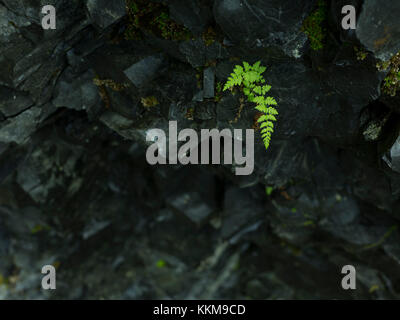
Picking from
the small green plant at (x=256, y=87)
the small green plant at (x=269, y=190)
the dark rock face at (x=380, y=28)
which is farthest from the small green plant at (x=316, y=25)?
the small green plant at (x=269, y=190)

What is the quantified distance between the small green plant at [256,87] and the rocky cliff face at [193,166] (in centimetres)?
21

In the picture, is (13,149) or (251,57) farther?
(13,149)

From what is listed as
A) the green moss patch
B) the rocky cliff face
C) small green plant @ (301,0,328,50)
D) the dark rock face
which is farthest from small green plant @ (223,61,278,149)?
the dark rock face

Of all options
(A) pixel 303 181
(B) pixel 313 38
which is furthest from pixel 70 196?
(B) pixel 313 38

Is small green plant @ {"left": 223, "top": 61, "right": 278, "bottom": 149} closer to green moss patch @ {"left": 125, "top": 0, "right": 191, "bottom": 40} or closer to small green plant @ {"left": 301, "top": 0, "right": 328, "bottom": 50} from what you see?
small green plant @ {"left": 301, "top": 0, "right": 328, "bottom": 50}

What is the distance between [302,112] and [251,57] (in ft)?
5.05

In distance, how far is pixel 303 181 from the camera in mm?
8516

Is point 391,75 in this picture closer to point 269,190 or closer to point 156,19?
point 156,19

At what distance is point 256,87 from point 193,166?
4553 mm

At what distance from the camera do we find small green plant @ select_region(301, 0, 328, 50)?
17.2 feet

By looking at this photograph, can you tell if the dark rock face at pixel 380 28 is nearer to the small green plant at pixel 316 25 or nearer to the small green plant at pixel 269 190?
the small green plant at pixel 316 25

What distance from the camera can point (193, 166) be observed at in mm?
9992

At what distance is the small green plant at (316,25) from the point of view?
5.24 meters

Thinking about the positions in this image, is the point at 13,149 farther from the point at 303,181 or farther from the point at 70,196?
the point at 303,181
